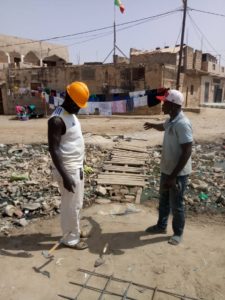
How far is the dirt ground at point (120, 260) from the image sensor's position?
2.56m

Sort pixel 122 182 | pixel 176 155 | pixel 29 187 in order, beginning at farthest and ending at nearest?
pixel 122 182 → pixel 29 187 → pixel 176 155

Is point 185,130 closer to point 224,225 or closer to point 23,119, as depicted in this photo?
point 224,225

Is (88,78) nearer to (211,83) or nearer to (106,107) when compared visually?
(106,107)

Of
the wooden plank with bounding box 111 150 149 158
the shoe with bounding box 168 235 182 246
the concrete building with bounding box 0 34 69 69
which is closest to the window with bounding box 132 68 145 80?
the concrete building with bounding box 0 34 69 69

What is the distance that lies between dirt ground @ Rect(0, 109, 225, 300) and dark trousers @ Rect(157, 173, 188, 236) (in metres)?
0.21

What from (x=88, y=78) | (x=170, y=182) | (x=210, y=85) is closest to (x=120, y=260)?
(x=170, y=182)

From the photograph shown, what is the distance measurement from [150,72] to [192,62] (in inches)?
375

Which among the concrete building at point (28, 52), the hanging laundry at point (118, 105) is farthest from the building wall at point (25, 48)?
the hanging laundry at point (118, 105)

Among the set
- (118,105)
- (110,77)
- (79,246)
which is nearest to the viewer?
(79,246)

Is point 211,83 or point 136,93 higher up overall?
point 211,83

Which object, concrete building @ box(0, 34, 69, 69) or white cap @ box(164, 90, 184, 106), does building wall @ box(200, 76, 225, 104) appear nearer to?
concrete building @ box(0, 34, 69, 69)

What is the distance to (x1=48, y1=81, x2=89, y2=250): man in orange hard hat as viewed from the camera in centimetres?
268

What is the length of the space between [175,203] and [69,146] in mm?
1362

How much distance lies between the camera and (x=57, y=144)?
2688mm
